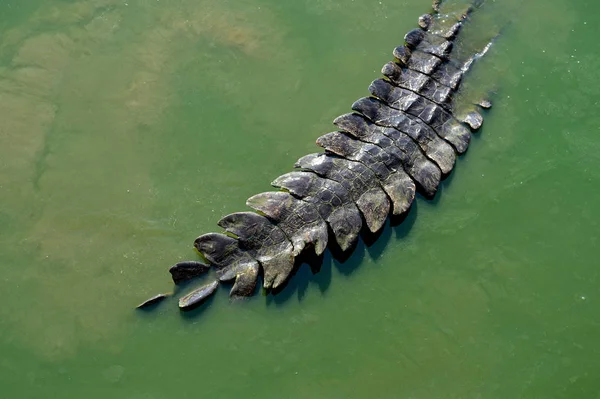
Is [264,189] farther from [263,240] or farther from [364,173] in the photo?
[364,173]

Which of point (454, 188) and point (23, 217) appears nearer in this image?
point (23, 217)

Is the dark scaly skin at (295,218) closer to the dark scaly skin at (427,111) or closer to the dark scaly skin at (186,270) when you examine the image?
the dark scaly skin at (186,270)

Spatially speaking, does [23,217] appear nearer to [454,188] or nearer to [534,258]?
[454,188]

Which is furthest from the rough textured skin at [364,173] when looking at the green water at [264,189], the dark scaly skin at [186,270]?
the green water at [264,189]

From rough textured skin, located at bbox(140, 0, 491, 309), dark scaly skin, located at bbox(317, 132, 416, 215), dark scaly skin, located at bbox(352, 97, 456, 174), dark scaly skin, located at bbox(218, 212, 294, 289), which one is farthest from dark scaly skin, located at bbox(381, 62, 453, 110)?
dark scaly skin, located at bbox(218, 212, 294, 289)

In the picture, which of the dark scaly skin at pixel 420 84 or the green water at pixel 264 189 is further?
the dark scaly skin at pixel 420 84

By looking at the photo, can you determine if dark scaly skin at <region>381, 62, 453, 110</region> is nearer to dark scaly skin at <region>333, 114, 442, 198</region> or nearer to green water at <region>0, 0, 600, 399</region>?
green water at <region>0, 0, 600, 399</region>

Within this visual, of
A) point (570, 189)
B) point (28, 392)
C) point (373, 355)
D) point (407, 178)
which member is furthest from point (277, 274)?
point (570, 189)
